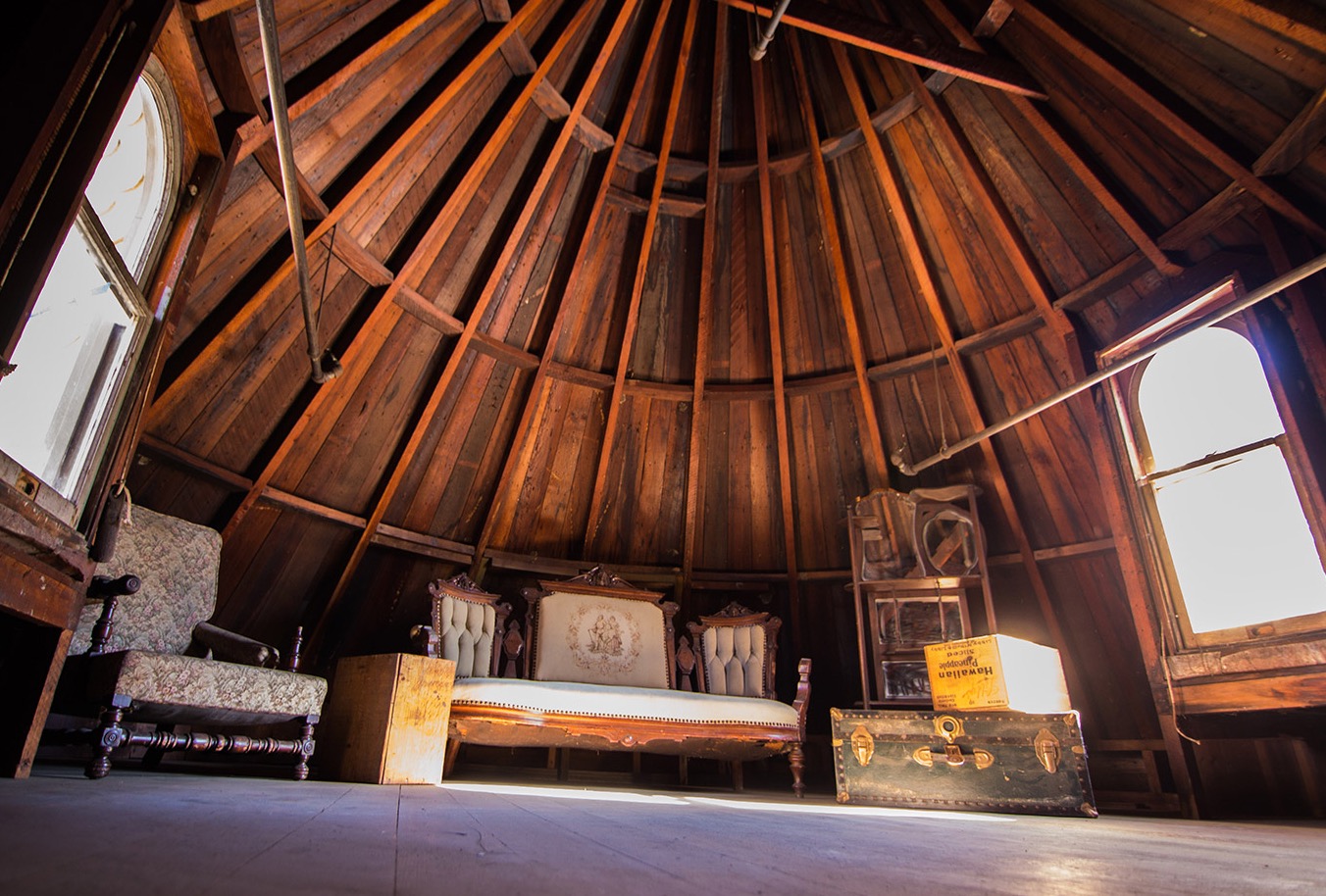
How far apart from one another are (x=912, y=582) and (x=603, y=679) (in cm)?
233

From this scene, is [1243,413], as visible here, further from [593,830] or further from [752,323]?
[593,830]

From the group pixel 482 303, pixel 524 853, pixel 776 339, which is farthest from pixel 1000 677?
pixel 482 303

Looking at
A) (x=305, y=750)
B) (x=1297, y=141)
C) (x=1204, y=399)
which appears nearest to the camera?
(x=305, y=750)

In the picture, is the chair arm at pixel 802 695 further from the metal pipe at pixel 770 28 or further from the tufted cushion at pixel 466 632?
the metal pipe at pixel 770 28

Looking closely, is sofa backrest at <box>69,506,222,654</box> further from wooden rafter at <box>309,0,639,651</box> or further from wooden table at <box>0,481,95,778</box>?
wooden rafter at <box>309,0,639,651</box>

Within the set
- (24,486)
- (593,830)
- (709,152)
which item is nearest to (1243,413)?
(709,152)

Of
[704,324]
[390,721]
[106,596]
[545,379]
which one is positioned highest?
[704,324]

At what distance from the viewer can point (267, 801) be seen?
A: 1763 mm

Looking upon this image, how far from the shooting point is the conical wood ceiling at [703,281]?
3.86m

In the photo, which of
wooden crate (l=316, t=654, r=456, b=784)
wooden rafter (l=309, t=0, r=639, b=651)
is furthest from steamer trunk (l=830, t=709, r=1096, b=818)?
wooden rafter (l=309, t=0, r=639, b=651)

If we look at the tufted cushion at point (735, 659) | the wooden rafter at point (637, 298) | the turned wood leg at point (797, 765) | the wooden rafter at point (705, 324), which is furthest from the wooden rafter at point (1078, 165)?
the turned wood leg at point (797, 765)

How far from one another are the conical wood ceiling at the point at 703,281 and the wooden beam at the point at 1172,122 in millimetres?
19

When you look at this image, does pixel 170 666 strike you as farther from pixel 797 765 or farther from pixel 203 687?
pixel 797 765

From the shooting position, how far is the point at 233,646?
354 cm
